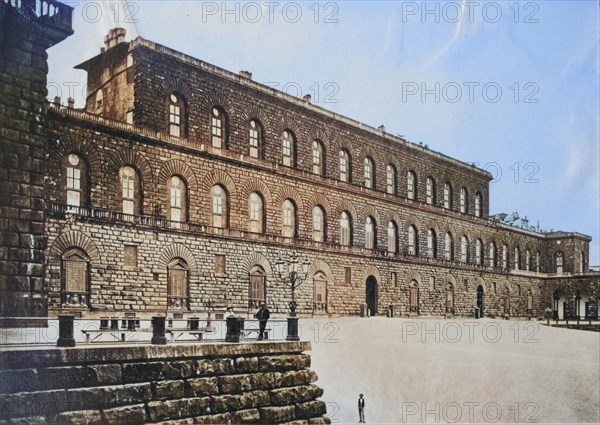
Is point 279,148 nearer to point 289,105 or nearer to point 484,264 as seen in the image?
point 289,105

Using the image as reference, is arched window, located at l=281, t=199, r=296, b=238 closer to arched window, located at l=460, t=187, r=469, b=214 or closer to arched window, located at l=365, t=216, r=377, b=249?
arched window, located at l=365, t=216, r=377, b=249

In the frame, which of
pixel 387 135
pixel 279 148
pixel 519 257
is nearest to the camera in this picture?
pixel 279 148

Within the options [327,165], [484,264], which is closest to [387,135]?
[327,165]

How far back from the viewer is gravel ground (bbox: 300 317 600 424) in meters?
19.6

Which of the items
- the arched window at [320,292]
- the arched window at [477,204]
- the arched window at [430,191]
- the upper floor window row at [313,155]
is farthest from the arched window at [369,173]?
the arched window at [477,204]

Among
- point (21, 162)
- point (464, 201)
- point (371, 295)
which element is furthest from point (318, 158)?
point (21, 162)

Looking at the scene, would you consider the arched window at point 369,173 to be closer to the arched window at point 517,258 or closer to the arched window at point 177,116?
Result: the arched window at point 177,116

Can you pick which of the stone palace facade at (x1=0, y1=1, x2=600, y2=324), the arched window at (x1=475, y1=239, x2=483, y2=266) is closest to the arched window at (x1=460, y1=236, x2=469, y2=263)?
the arched window at (x1=475, y1=239, x2=483, y2=266)

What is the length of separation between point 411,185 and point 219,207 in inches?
618

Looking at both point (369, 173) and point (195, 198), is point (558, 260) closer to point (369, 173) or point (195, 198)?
point (369, 173)

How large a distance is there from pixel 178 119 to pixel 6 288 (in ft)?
42.5

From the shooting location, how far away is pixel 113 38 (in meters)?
24.1

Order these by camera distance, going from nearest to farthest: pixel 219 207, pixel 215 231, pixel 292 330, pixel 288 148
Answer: pixel 292 330 → pixel 215 231 → pixel 219 207 → pixel 288 148

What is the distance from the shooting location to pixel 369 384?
67.3ft
